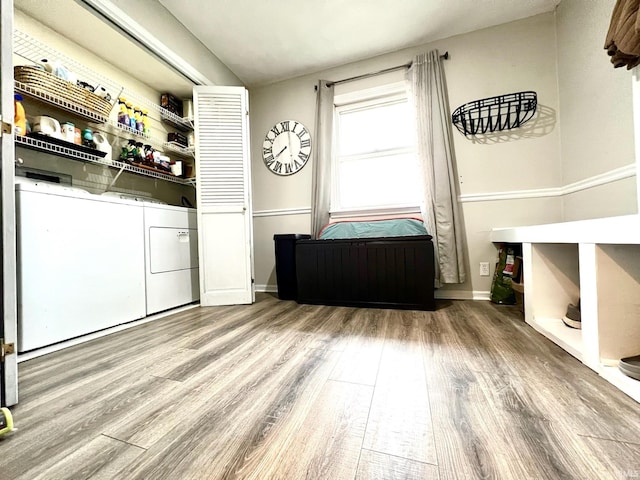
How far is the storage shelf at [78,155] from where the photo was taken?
137 cm

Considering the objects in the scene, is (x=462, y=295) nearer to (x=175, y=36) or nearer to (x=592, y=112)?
(x=592, y=112)

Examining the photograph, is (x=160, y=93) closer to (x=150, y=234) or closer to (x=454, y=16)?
(x=150, y=234)

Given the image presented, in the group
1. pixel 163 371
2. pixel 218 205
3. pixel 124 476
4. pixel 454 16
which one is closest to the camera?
pixel 124 476

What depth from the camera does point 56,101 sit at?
143cm

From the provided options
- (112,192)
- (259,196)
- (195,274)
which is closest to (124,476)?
(195,274)

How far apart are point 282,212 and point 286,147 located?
0.70m

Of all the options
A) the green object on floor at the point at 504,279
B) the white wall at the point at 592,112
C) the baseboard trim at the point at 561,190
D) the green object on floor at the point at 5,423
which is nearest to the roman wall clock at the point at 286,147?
the baseboard trim at the point at 561,190

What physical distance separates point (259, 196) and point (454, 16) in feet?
7.59

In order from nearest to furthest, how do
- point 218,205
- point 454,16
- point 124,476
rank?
point 124,476 < point 454,16 < point 218,205

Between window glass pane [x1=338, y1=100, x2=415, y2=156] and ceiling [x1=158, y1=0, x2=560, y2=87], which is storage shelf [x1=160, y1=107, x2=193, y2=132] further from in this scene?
window glass pane [x1=338, y1=100, x2=415, y2=156]

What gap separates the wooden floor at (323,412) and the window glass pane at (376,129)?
1852 mm

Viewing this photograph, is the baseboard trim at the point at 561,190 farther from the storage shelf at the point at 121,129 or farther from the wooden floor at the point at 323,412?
the storage shelf at the point at 121,129

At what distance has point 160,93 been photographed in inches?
93.1

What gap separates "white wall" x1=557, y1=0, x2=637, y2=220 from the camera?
136 centimetres
